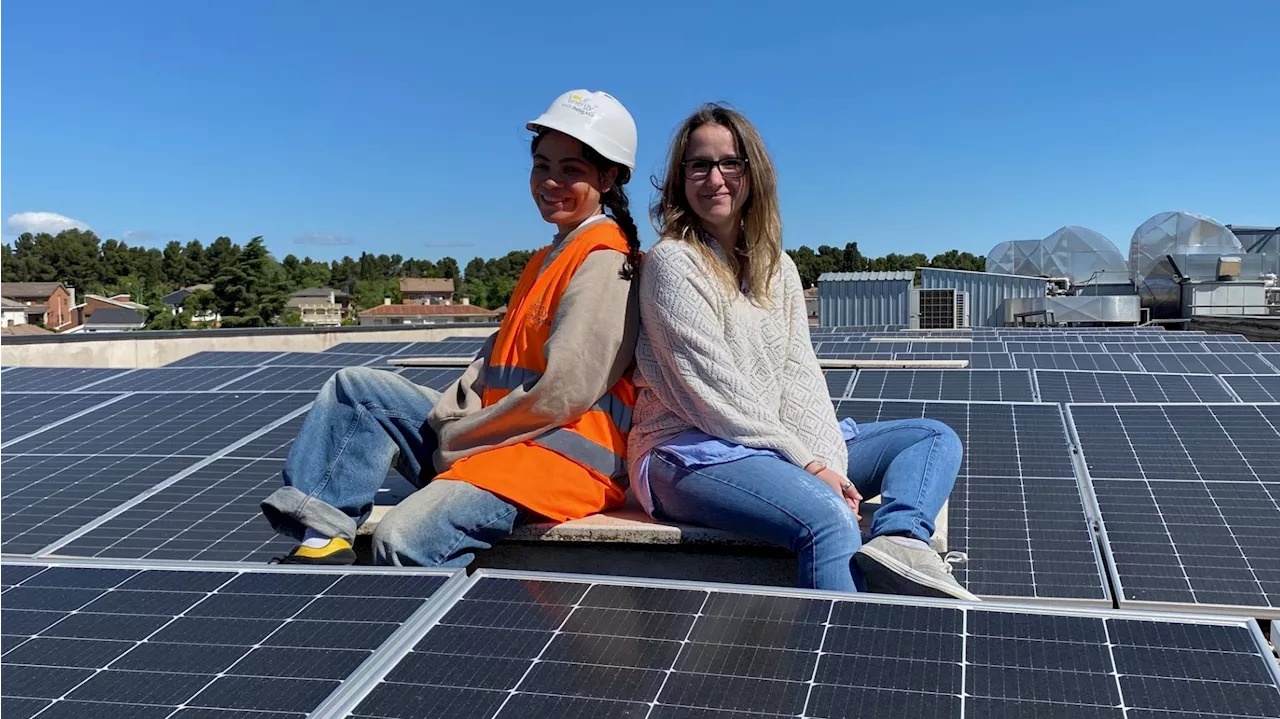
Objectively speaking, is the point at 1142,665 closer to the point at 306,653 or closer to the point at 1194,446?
the point at 306,653

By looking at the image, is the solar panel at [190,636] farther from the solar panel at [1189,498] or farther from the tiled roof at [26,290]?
the tiled roof at [26,290]

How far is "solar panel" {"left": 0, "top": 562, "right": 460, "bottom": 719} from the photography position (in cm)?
216

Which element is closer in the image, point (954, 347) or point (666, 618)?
point (666, 618)

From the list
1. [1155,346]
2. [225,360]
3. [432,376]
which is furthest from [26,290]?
[1155,346]

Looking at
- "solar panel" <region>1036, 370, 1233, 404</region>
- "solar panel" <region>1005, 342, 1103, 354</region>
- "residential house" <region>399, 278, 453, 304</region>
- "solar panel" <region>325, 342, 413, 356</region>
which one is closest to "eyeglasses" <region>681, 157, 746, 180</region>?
"solar panel" <region>1036, 370, 1233, 404</region>

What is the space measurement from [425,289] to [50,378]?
113254mm

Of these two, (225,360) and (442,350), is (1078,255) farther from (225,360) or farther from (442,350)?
(225,360)

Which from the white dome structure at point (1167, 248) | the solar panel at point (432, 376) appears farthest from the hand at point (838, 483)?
the white dome structure at point (1167, 248)

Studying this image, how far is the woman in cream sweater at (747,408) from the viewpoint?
3389 mm

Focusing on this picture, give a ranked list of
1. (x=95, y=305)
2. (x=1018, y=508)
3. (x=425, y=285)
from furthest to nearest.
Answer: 1. (x=425, y=285)
2. (x=95, y=305)
3. (x=1018, y=508)

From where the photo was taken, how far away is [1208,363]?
12875 millimetres

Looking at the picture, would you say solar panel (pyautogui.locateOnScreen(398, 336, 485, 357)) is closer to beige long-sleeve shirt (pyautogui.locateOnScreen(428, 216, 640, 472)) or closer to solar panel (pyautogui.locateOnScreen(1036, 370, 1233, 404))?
solar panel (pyautogui.locateOnScreen(1036, 370, 1233, 404))

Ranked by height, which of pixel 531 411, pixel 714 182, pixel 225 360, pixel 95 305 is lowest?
pixel 95 305

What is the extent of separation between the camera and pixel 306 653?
92.9 inches
